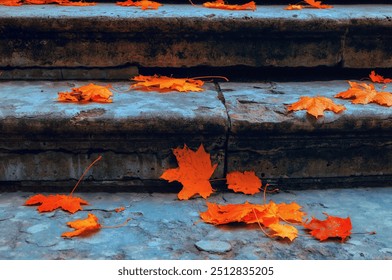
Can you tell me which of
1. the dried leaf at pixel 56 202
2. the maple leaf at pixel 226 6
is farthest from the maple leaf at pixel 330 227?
the maple leaf at pixel 226 6

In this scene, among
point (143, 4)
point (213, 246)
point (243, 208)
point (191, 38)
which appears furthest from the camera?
point (143, 4)

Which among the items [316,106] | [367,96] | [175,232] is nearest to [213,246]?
[175,232]

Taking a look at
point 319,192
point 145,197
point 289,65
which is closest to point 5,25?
point 145,197

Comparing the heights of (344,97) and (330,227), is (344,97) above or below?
above

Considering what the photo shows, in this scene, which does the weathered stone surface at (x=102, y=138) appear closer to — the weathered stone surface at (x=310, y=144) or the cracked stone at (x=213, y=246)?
the weathered stone surface at (x=310, y=144)

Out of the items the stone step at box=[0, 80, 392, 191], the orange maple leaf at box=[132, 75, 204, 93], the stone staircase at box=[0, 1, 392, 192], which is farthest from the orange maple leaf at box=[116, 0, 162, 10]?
the stone step at box=[0, 80, 392, 191]

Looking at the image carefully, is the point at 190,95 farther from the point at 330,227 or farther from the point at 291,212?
the point at 330,227
